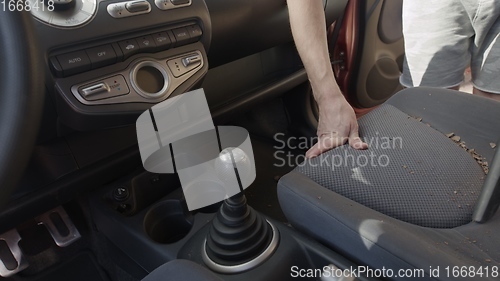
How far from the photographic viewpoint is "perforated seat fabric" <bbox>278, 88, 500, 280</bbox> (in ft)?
1.62

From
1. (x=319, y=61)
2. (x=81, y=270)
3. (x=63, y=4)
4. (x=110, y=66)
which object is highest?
(x=63, y=4)

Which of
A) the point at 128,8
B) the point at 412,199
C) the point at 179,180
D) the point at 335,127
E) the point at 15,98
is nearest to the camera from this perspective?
the point at 15,98

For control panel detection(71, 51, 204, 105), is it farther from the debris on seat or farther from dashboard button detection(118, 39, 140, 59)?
the debris on seat

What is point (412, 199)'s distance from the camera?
22.6 inches

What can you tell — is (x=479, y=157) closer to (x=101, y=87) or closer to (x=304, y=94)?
(x=101, y=87)

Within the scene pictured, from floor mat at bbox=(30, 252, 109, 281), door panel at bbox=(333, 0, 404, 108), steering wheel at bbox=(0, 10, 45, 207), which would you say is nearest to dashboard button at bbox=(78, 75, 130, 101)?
steering wheel at bbox=(0, 10, 45, 207)

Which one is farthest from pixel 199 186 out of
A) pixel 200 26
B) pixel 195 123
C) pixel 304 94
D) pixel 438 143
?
Result: pixel 304 94

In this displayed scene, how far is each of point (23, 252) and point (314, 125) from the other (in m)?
0.98

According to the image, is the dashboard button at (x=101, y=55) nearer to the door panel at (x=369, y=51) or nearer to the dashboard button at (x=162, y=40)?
the dashboard button at (x=162, y=40)

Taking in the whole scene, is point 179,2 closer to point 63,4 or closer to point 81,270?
point 63,4

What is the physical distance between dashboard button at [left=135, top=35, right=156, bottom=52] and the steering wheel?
0.31 metres

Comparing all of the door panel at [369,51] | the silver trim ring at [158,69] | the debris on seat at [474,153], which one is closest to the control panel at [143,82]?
the silver trim ring at [158,69]

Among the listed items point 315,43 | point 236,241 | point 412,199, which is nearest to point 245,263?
point 236,241

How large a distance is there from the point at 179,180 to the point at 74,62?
48 cm
